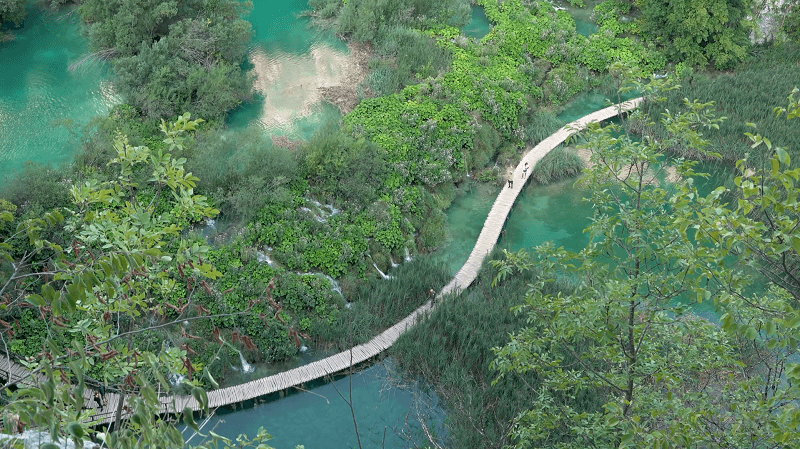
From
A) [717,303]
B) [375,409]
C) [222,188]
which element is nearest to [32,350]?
[222,188]

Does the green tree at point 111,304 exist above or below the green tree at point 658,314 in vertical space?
above

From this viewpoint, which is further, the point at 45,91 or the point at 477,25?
the point at 477,25

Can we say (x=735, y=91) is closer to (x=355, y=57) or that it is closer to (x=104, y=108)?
(x=355, y=57)

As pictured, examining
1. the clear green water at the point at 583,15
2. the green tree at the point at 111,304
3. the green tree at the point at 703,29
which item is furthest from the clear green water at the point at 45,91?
the green tree at the point at 703,29

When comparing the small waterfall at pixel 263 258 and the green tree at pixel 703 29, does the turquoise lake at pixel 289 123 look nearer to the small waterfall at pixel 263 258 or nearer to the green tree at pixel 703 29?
the green tree at pixel 703 29

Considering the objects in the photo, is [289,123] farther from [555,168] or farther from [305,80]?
[555,168]

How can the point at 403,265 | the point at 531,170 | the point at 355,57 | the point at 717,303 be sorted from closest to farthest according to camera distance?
the point at 717,303
the point at 403,265
the point at 531,170
the point at 355,57

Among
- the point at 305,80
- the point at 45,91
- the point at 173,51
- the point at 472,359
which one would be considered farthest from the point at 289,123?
the point at 472,359
